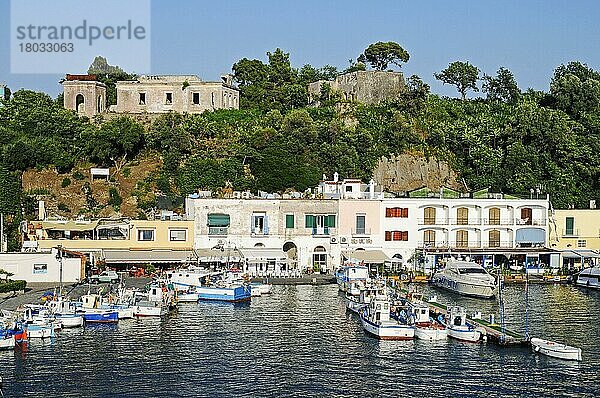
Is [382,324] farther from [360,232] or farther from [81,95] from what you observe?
[81,95]

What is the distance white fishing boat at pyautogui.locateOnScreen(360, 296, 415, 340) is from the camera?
44.2m

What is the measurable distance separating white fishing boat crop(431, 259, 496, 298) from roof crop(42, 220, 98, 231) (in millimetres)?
22985

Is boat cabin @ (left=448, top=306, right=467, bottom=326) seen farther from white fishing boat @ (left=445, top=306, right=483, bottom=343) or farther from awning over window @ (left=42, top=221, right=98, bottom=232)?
awning over window @ (left=42, top=221, right=98, bottom=232)

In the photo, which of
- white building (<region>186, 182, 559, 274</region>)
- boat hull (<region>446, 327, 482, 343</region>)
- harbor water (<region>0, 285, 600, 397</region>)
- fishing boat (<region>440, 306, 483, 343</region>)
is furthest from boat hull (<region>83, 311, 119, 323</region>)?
white building (<region>186, 182, 559, 274</region>)

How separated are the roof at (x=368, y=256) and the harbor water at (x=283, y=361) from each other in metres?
15.3

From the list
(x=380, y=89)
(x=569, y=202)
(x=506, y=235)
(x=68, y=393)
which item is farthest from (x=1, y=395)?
(x=380, y=89)

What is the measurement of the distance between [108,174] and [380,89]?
29.3 m

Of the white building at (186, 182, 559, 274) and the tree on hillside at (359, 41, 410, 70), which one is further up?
the tree on hillside at (359, 41, 410, 70)

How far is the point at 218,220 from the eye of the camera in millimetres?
67625

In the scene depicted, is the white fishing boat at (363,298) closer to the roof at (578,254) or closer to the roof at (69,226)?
the roof at (69,226)

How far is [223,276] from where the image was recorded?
188 feet

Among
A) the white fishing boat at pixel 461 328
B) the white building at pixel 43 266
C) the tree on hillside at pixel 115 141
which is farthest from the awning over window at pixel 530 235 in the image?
the tree on hillside at pixel 115 141

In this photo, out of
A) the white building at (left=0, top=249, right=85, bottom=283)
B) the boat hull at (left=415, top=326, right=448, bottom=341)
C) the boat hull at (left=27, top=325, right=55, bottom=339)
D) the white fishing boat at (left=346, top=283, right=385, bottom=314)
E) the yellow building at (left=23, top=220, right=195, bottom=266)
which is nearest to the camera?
the boat hull at (left=27, top=325, right=55, bottom=339)

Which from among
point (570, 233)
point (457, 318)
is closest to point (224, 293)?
point (457, 318)
